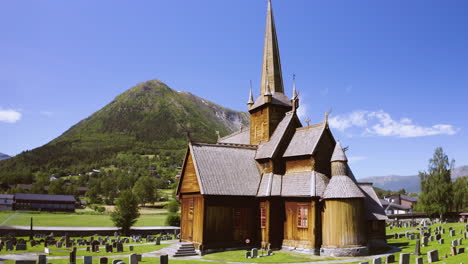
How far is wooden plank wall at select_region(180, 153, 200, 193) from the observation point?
105ft

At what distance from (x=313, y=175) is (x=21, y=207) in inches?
4033

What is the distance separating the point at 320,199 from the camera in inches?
1118

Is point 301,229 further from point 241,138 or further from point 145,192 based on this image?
point 145,192

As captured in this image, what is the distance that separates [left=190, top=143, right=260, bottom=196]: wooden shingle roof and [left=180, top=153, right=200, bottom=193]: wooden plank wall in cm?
103

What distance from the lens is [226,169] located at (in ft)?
107

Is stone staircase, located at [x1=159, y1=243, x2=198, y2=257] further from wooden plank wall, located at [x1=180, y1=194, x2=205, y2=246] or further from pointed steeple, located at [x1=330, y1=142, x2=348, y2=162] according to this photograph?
pointed steeple, located at [x1=330, y1=142, x2=348, y2=162]

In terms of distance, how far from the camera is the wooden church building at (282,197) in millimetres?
28031

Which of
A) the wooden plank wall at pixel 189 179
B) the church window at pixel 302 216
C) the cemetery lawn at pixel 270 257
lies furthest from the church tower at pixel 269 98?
the cemetery lawn at pixel 270 257

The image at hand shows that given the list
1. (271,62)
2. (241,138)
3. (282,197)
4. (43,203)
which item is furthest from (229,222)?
(43,203)

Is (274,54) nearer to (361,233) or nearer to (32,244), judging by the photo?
(361,233)

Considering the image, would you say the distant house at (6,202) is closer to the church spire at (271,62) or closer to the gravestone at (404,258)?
the church spire at (271,62)

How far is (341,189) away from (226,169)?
9800 mm

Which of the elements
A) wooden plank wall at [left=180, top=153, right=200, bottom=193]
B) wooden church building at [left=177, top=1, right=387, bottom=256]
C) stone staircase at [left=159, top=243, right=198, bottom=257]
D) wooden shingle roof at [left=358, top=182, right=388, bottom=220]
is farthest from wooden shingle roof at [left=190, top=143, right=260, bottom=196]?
wooden shingle roof at [left=358, top=182, right=388, bottom=220]

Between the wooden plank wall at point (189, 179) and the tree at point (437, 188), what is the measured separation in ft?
171
